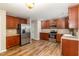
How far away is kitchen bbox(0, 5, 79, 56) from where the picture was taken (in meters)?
3.59

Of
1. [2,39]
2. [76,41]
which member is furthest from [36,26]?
[76,41]

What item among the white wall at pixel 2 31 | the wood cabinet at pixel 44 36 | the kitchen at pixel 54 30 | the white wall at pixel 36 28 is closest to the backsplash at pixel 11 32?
the kitchen at pixel 54 30

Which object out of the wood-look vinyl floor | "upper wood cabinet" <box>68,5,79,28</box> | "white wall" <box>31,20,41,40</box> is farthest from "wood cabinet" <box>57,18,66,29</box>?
"upper wood cabinet" <box>68,5,79,28</box>

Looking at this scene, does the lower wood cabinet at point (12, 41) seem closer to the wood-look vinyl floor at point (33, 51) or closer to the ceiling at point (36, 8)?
the wood-look vinyl floor at point (33, 51)

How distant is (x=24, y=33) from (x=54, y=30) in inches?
129

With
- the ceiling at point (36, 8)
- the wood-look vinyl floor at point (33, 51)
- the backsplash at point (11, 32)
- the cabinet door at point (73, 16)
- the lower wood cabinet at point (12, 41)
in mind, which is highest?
the ceiling at point (36, 8)

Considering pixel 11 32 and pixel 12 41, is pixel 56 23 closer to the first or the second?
pixel 11 32

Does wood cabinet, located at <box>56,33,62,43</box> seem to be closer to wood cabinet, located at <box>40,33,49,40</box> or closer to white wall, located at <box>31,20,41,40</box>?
wood cabinet, located at <box>40,33,49,40</box>

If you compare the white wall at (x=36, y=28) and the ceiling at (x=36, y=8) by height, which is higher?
the ceiling at (x=36, y=8)

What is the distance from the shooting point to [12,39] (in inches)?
221

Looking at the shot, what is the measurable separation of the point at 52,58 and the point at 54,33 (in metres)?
7.29

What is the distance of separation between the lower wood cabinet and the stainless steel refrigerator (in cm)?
26

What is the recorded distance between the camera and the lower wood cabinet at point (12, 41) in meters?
5.24

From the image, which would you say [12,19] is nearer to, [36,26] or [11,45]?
[11,45]
